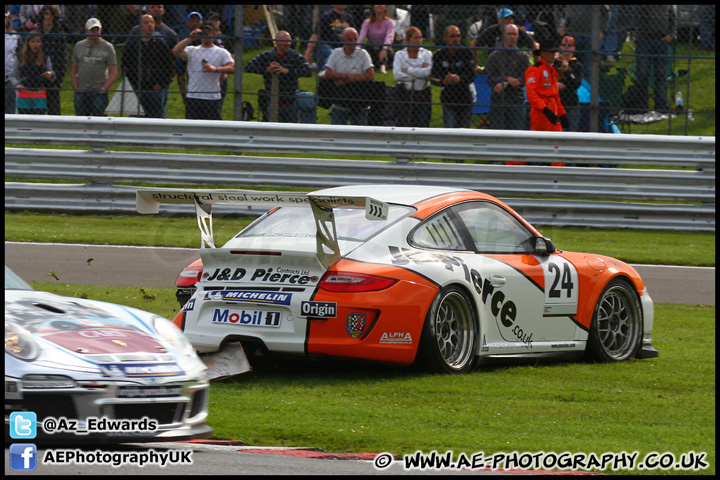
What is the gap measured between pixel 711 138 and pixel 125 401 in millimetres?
11819

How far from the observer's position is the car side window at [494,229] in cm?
816

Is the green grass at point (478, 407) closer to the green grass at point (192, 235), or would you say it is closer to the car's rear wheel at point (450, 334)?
the car's rear wheel at point (450, 334)

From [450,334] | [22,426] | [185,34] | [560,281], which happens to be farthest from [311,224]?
[185,34]

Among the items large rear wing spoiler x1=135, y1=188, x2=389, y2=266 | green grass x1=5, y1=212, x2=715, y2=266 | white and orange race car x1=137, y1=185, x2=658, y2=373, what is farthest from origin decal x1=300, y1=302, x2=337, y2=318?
green grass x1=5, y1=212, x2=715, y2=266

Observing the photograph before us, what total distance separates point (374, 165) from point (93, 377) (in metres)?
10.2

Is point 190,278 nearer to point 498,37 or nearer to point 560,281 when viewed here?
point 560,281

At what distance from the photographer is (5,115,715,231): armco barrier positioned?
1462 cm

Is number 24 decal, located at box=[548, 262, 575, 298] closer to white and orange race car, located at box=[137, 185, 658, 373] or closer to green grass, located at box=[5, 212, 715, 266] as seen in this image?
white and orange race car, located at box=[137, 185, 658, 373]

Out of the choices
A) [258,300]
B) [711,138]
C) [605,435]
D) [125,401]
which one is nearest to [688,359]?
[605,435]

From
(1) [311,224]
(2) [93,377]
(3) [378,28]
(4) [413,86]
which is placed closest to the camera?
(2) [93,377]

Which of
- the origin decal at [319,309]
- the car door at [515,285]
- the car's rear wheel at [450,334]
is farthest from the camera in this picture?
the car door at [515,285]

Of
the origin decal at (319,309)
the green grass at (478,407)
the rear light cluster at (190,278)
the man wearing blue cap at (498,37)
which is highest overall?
the man wearing blue cap at (498,37)

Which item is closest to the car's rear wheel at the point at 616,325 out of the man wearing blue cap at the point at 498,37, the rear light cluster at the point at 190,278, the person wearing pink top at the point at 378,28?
the rear light cluster at the point at 190,278

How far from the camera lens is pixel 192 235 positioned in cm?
1373
